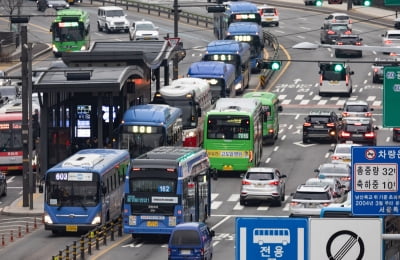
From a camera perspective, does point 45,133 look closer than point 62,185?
No

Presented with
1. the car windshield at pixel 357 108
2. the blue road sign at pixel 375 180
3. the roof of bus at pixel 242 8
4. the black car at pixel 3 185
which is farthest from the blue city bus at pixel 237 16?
the blue road sign at pixel 375 180

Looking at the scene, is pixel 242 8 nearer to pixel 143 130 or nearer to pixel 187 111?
pixel 187 111

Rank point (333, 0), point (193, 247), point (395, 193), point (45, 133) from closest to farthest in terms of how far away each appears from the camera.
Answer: point (395, 193), point (193, 247), point (333, 0), point (45, 133)

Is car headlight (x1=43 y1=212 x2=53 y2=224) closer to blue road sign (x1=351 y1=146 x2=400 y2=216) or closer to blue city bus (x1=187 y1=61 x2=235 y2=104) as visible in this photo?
blue road sign (x1=351 y1=146 x2=400 y2=216)

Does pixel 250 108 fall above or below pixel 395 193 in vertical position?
below

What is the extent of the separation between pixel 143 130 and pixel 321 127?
17.2 m

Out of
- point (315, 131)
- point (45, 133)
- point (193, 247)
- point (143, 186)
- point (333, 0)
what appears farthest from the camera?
point (315, 131)

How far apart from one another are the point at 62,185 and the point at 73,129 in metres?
13.8

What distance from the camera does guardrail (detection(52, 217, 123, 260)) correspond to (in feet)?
163

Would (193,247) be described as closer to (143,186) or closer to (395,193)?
(143,186)

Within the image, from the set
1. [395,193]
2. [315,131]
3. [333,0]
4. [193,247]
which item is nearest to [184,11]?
[315,131]

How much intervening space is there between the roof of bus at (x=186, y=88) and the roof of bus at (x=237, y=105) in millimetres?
1554

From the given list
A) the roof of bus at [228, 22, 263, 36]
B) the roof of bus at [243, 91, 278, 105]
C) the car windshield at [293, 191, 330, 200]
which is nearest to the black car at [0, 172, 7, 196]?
the car windshield at [293, 191, 330, 200]

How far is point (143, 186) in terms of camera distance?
53562 mm
